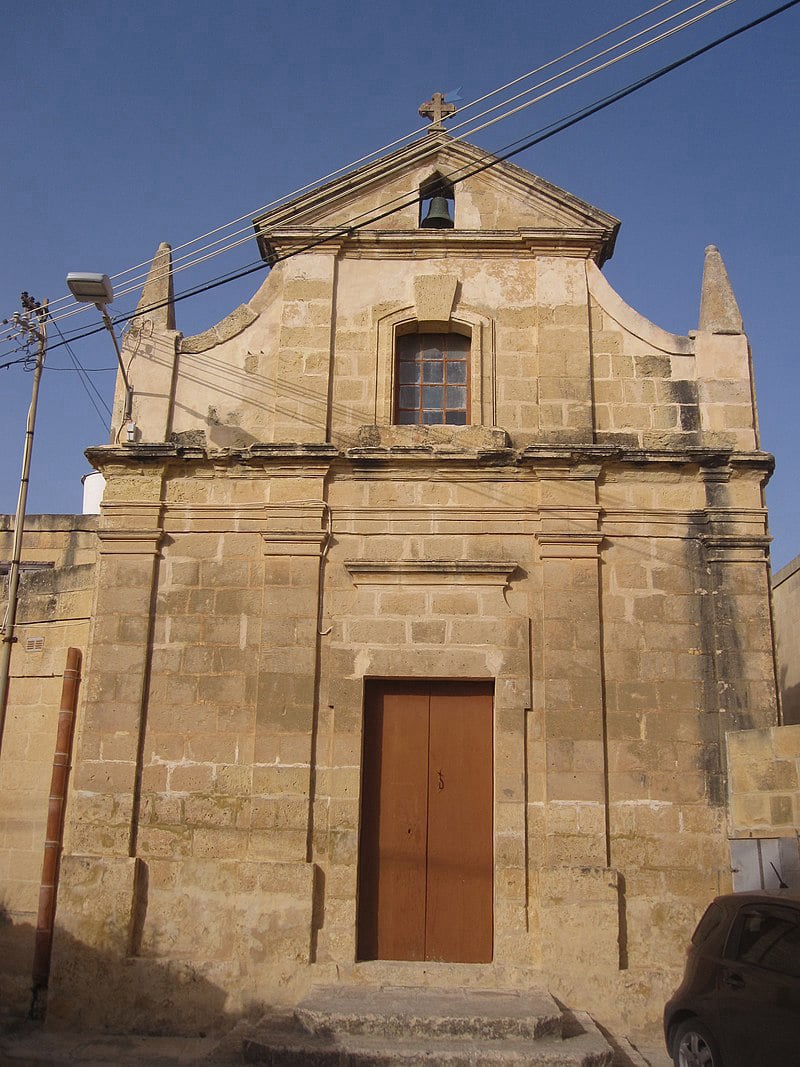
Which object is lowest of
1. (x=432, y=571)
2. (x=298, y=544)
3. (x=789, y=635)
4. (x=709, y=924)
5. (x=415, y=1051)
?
(x=415, y=1051)

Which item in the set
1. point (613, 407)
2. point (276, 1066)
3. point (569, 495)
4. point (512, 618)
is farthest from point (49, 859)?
point (613, 407)

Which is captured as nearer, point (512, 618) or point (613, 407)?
point (512, 618)

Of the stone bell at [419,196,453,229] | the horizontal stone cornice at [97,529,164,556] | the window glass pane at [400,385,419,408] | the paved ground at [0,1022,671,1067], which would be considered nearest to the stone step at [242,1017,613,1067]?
the paved ground at [0,1022,671,1067]

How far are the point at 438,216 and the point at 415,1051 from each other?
834 centimetres

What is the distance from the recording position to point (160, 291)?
1118 cm

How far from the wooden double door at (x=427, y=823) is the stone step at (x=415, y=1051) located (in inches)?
52.4

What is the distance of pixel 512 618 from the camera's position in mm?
9961

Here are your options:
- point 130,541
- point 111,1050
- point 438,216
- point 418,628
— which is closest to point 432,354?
point 438,216

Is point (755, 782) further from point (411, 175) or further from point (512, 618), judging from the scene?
point (411, 175)

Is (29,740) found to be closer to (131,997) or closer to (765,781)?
(131,997)

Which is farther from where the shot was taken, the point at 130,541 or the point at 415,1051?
the point at 130,541

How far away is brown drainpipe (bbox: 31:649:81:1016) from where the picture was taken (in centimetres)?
940

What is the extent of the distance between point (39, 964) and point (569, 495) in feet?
21.9

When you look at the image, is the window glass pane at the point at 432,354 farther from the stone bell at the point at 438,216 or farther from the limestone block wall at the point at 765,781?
the limestone block wall at the point at 765,781
